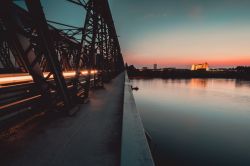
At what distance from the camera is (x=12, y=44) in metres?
3.09

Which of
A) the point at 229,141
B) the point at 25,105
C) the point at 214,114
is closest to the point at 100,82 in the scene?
the point at 25,105

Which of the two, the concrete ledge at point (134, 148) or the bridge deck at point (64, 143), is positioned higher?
the concrete ledge at point (134, 148)

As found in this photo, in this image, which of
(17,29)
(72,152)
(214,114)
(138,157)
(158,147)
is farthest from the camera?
(214,114)

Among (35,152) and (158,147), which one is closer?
(35,152)

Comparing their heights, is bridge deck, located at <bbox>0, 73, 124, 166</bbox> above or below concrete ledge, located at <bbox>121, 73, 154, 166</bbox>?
below

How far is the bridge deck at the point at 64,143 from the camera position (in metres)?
2.15

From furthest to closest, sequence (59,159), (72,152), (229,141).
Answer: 1. (229,141)
2. (72,152)
3. (59,159)

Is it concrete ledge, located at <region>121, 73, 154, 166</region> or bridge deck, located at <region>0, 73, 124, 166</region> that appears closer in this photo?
concrete ledge, located at <region>121, 73, 154, 166</region>

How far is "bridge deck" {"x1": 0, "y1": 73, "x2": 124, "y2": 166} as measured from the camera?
7.04 feet

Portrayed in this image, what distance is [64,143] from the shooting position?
8.69 ft

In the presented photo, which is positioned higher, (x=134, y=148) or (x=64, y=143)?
(x=134, y=148)

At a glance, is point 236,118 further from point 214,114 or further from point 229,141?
point 229,141

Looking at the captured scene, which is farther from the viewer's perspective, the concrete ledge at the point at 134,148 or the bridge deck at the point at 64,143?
the bridge deck at the point at 64,143

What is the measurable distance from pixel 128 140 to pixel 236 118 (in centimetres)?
1466
